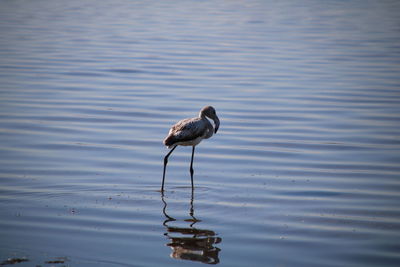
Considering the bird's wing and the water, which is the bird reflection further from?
the bird's wing

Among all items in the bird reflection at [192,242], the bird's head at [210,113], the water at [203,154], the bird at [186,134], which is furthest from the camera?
the bird's head at [210,113]

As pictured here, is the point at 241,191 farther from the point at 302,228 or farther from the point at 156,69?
the point at 156,69

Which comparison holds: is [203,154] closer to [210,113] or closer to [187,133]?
[210,113]

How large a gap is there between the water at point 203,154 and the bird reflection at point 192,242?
2 cm

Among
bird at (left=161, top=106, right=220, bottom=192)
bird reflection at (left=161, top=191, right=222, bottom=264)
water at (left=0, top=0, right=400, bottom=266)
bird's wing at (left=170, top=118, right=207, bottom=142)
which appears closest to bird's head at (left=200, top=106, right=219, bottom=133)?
bird at (left=161, top=106, right=220, bottom=192)

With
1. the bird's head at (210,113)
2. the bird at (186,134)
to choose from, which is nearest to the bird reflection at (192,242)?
the bird at (186,134)

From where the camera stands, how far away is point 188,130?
395 inches

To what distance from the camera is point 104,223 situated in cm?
771

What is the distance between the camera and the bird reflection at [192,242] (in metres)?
6.73

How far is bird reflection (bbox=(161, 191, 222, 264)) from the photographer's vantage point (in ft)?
22.1

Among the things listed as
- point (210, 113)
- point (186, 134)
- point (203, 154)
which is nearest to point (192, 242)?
point (186, 134)

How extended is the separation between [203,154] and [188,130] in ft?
5.66

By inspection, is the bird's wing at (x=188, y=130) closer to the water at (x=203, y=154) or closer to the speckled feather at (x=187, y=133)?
the speckled feather at (x=187, y=133)

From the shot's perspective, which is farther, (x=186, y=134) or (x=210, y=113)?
(x=210, y=113)
